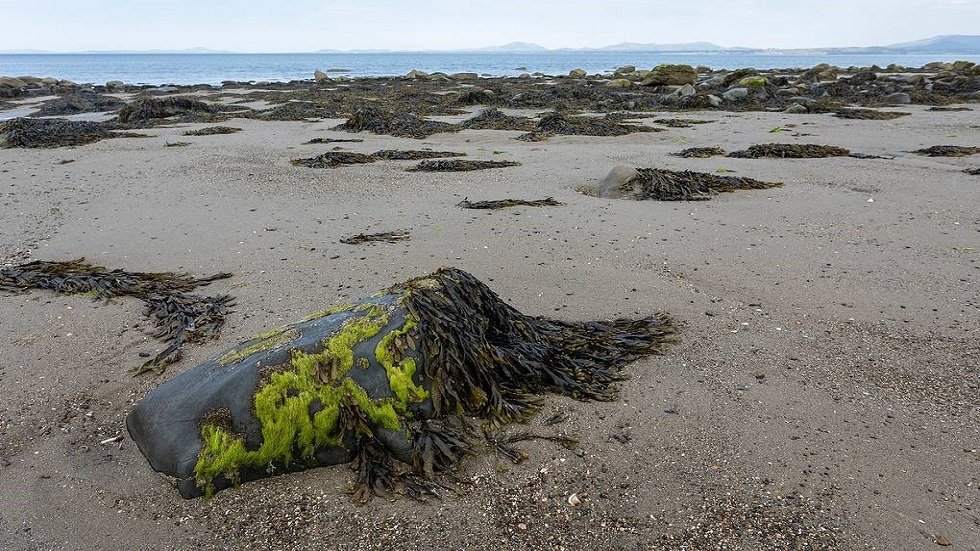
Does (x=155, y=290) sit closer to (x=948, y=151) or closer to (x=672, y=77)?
(x=948, y=151)

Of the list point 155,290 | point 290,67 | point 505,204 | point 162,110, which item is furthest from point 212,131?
point 290,67

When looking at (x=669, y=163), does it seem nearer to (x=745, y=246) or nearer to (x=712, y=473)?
(x=745, y=246)

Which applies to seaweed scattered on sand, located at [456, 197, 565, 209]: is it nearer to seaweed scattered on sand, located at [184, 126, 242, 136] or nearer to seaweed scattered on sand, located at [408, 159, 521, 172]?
seaweed scattered on sand, located at [408, 159, 521, 172]

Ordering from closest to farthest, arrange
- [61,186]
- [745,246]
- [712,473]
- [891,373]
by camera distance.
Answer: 1. [712,473]
2. [891,373]
3. [745,246]
4. [61,186]

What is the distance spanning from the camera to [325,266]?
5543 millimetres

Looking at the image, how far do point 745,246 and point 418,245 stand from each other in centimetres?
323

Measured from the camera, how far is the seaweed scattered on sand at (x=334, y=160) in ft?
34.1

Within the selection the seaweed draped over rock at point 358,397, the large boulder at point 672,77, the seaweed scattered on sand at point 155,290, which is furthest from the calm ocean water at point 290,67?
the seaweed draped over rock at point 358,397

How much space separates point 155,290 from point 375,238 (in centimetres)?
209

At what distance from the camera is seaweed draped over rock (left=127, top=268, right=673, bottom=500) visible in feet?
9.03

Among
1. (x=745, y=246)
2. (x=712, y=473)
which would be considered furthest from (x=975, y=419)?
(x=745, y=246)

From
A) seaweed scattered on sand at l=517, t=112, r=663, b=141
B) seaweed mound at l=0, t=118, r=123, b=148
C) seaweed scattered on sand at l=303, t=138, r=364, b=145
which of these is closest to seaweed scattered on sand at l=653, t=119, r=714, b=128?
seaweed scattered on sand at l=517, t=112, r=663, b=141

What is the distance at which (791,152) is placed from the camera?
409 inches

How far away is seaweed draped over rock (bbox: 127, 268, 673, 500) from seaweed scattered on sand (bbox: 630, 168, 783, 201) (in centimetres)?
469
